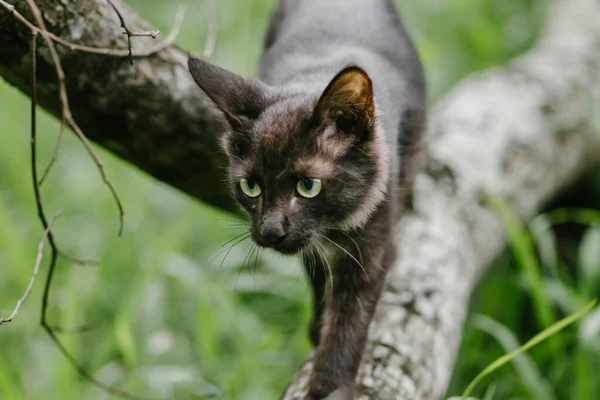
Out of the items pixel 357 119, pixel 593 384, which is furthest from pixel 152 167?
pixel 593 384

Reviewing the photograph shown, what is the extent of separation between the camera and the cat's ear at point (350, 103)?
2.03 metres

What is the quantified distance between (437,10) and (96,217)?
339cm

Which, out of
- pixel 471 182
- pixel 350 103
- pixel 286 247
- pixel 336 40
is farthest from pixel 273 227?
pixel 471 182

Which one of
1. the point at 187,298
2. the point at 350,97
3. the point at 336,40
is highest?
the point at 336,40

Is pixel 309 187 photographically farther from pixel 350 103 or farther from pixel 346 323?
pixel 346 323

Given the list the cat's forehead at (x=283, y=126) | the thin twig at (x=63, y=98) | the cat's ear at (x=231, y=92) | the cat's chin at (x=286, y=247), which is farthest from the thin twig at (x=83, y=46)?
the cat's chin at (x=286, y=247)

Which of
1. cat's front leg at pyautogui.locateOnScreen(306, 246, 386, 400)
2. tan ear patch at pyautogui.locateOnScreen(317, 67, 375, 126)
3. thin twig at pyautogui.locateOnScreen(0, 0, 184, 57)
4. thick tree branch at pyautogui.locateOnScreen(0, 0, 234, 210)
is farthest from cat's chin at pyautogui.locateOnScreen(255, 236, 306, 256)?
thin twig at pyautogui.locateOnScreen(0, 0, 184, 57)

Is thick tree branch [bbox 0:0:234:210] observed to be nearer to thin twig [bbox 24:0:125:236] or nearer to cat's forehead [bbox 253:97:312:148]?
thin twig [bbox 24:0:125:236]

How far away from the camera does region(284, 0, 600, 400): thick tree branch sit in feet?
8.36

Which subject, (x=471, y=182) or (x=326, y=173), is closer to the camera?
(x=326, y=173)

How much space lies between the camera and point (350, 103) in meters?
2.12

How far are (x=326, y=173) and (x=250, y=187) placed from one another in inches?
10.0

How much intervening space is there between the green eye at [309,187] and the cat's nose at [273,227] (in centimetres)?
9

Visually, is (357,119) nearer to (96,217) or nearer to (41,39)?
(41,39)
